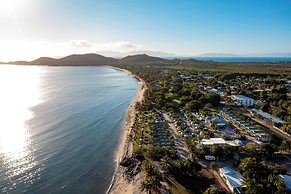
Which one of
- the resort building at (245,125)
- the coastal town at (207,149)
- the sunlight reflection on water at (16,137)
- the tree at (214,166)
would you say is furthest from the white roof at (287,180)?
the sunlight reflection on water at (16,137)

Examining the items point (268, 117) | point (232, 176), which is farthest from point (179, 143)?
point (268, 117)

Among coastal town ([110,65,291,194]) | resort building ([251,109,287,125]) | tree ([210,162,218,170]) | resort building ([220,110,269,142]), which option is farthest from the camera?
resort building ([251,109,287,125])

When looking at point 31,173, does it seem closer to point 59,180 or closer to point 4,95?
point 59,180

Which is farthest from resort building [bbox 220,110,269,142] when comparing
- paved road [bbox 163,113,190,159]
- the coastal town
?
paved road [bbox 163,113,190,159]

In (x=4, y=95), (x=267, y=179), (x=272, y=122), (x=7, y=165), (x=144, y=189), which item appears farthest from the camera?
(x=4, y=95)

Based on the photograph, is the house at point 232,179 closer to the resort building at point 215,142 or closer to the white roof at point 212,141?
the resort building at point 215,142

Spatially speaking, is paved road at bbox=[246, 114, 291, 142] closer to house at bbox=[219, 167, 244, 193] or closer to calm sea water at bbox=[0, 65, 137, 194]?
house at bbox=[219, 167, 244, 193]

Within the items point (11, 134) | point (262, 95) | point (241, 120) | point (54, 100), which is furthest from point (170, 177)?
point (54, 100)
